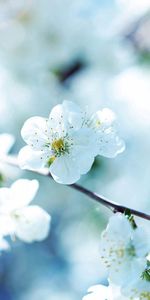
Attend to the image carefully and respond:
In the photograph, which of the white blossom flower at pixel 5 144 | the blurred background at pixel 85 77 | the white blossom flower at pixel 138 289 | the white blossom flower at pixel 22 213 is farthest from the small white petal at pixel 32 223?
the blurred background at pixel 85 77

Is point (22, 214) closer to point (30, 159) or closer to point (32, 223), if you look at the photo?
point (32, 223)

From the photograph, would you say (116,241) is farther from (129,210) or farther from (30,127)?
(30,127)

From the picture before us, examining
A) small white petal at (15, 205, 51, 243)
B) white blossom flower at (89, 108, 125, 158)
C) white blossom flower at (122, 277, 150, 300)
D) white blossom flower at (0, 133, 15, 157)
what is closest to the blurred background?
white blossom flower at (0, 133, 15, 157)

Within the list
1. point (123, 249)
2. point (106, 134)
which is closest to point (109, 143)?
point (106, 134)

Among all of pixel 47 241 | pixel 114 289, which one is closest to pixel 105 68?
pixel 47 241

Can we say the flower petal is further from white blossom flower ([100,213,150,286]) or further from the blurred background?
the blurred background

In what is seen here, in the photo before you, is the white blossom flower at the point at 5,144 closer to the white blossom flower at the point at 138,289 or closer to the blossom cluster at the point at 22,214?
the blossom cluster at the point at 22,214

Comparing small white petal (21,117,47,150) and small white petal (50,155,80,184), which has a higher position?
small white petal (21,117,47,150)
